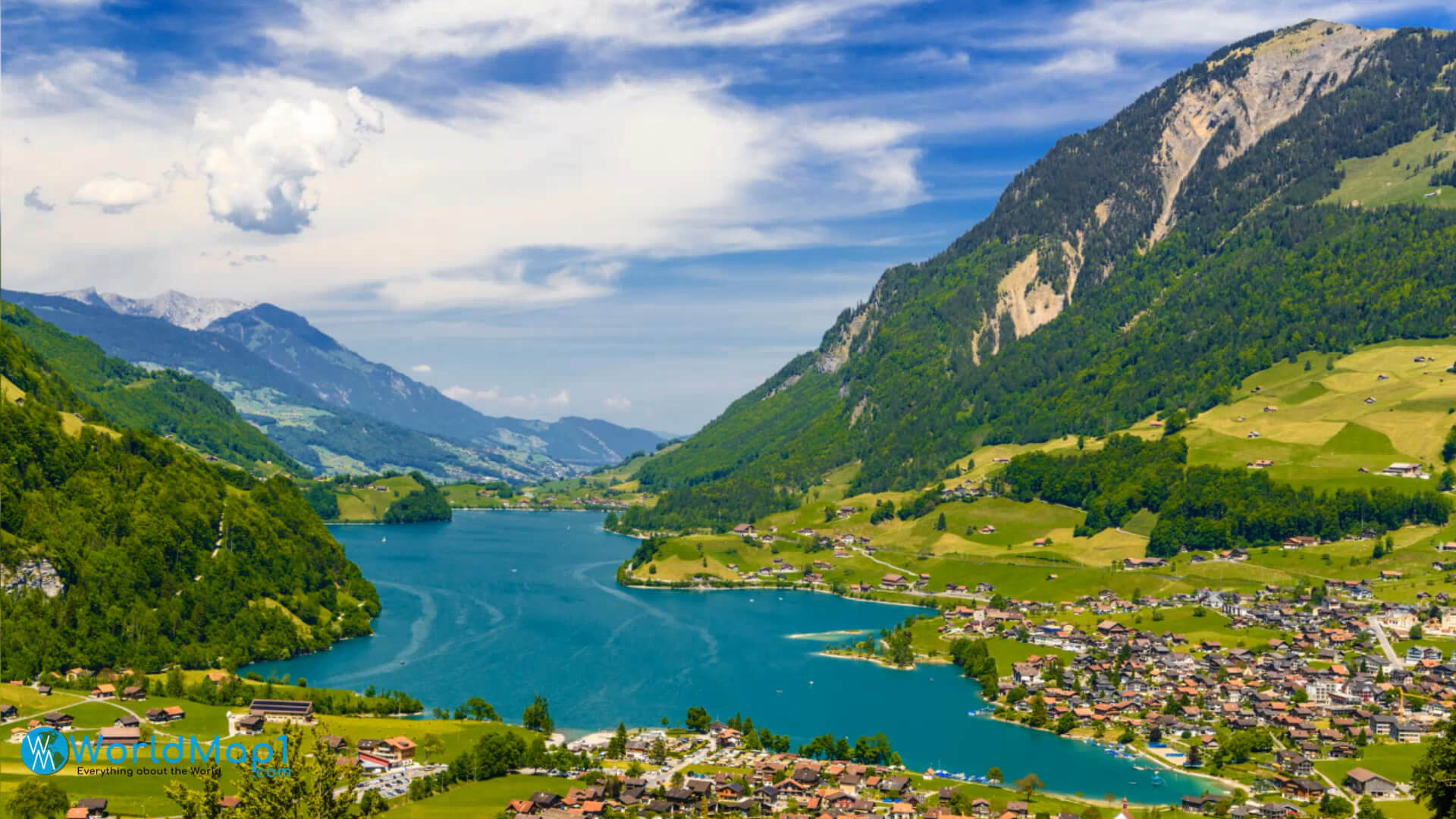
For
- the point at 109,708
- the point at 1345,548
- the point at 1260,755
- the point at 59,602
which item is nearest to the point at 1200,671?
the point at 1260,755

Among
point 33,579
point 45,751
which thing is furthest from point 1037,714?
point 33,579

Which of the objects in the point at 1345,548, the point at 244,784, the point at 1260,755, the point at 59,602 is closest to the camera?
the point at 244,784

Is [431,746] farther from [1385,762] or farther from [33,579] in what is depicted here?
[1385,762]

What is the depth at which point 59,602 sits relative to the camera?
411 ft

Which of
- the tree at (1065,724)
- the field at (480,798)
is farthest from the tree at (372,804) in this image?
the tree at (1065,724)

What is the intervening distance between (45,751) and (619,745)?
139 feet

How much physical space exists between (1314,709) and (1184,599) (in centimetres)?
5067

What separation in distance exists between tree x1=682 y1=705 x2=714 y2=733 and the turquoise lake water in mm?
6422

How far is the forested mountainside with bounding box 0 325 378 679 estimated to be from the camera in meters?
124

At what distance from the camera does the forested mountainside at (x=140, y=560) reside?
406 feet

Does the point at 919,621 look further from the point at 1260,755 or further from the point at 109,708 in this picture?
the point at 109,708

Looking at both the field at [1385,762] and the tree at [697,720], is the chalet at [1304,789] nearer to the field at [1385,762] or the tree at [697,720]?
the field at [1385,762]

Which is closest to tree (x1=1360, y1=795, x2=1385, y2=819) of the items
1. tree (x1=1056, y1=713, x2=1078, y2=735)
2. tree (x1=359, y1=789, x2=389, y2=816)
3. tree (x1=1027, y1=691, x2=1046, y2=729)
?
tree (x1=1056, y1=713, x2=1078, y2=735)

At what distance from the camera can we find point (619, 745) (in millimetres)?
99188
